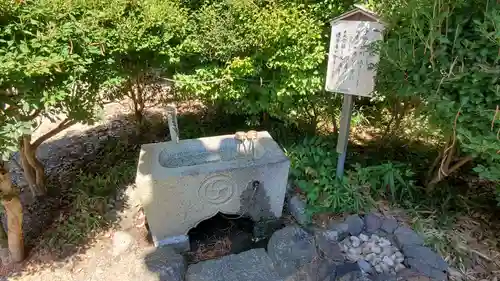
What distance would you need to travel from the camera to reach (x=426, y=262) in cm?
259

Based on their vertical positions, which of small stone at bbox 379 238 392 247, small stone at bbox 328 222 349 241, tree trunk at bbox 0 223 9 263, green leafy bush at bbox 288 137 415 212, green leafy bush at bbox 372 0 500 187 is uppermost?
green leafy bush at bbox 372 0 500 187

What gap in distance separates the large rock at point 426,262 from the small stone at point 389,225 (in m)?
0.22

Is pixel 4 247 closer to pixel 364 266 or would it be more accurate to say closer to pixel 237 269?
pixel 237 269

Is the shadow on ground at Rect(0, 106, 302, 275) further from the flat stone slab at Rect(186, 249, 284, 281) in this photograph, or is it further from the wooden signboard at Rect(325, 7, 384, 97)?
the wooden signboard at Rect(325, 7, 384, 97)

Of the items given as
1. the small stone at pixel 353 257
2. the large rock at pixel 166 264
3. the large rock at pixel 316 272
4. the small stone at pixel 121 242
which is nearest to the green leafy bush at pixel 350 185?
the small stone at pixel 353 257

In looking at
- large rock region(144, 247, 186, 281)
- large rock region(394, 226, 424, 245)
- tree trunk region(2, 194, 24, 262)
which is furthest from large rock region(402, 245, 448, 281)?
tree trunk region(2, 194, 24, 262)

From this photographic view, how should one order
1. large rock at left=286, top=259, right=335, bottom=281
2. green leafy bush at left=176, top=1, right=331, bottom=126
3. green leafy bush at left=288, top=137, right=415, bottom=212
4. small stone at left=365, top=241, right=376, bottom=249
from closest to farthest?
large rock at left=286, top=259, right=335, bottom=281, small stone at left=365, top=241, right=376, bottom=249, green leafy bush at left=176, top=1, right=331, bottom=126, green leafy bush at left=288, top=137, right=415, bottom=212

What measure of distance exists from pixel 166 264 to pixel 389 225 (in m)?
2.05

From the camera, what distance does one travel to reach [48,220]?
12.5 feet

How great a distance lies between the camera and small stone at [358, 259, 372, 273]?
2.59 meters

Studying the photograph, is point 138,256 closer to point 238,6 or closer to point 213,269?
point 213,269

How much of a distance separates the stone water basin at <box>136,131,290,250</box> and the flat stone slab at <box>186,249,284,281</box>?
1.22 feet

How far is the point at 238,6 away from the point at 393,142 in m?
2.73

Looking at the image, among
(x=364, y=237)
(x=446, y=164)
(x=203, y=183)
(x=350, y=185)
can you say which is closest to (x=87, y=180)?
(x=203, y=183)
